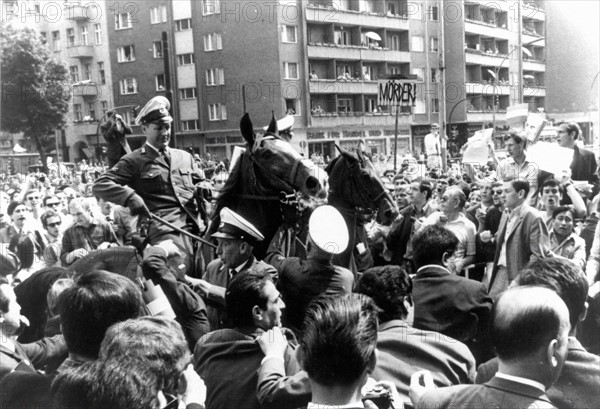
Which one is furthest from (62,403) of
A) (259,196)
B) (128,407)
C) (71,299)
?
(259,196)

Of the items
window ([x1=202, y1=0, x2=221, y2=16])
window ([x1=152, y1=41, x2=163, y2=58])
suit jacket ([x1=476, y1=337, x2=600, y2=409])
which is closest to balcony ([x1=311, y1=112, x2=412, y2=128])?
window ([x1=202, y1=0, x2=221, y2=16])

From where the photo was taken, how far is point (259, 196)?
4941mm

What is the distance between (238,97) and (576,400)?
1767 cm

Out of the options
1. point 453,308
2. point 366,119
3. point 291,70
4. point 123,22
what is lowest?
point 453,308

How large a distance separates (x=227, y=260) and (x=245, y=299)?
1.28 meters

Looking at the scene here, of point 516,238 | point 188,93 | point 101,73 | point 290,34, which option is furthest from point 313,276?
point 290,34

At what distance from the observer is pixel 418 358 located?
3.08 m

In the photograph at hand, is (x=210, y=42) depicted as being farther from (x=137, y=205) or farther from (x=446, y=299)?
(x=446, y=299)

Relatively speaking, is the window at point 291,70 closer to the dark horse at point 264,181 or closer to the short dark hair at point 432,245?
the dark horse at point 264,181

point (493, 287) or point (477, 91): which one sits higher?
point (477, 91)

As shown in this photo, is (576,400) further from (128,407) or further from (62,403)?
(62,403)

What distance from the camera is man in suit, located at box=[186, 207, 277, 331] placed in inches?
168

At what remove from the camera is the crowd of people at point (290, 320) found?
7.46ft

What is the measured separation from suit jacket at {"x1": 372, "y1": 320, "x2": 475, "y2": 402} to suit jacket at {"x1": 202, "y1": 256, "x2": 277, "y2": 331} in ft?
3.65
